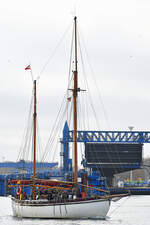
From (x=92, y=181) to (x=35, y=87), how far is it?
6099 cm

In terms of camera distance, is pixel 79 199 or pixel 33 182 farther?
pixel 33 182

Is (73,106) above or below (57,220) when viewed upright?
above

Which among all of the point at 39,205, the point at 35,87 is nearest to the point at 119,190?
the point at 35,87

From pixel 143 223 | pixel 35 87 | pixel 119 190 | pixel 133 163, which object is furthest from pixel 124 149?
pixel 143 223

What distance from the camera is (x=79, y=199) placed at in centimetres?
5459

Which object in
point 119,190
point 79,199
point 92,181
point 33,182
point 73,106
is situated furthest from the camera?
point 119,190

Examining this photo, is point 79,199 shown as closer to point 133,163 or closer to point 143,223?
point 143,223

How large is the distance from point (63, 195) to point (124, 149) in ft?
247

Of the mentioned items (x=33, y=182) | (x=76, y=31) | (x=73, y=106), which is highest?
(x=76, y=31)

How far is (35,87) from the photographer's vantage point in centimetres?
6969

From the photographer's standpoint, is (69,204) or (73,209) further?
(69,204)

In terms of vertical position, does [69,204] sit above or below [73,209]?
above

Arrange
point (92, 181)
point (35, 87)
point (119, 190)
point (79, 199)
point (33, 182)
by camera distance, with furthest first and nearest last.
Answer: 1. point (119, 190)
2. point (92, 181)
3. point (35, 87)
4. point (33, 182)
5. point (79, 199)

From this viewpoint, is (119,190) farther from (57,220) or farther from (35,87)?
(57,220)
